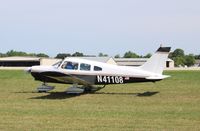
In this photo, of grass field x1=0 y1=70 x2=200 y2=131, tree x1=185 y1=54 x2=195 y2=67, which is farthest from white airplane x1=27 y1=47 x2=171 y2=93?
tree x1=185 y1=54 x2=195 y2=67

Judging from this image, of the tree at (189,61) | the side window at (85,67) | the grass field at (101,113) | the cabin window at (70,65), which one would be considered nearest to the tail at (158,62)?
the grass field at (101,113)

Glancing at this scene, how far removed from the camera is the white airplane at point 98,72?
1981 centimetres

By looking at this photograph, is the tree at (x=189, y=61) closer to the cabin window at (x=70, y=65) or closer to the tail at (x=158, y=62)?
the tail at (x=158, y=62)

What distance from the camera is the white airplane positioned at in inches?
780

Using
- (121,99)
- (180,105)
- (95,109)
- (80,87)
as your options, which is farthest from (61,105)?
(80,87)

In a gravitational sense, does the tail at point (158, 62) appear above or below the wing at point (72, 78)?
above

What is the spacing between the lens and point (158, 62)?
1994 cm

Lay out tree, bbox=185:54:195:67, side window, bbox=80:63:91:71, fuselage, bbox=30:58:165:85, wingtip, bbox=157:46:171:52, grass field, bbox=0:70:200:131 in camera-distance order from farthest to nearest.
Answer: tree, bbox=185:54:195:67 → side window, bbox=80:63:91:71 → wingtip, bbox=157:46:171:52 → fuselage, bbox=30:58:165:85 → grass field, bbox=0:70:200:131

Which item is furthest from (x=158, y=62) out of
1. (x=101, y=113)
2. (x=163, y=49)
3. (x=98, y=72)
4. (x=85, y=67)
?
(x=101, y=113)

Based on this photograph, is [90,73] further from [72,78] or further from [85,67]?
[72,78]

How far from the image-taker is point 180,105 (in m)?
15.4

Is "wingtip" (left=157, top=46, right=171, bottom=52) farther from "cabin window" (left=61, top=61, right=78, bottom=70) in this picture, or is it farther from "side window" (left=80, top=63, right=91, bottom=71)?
"cabin window" (left=61, top=61, right=78, bottom=70)

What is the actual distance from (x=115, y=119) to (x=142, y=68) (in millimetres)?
8566

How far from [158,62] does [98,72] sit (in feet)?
9.21
